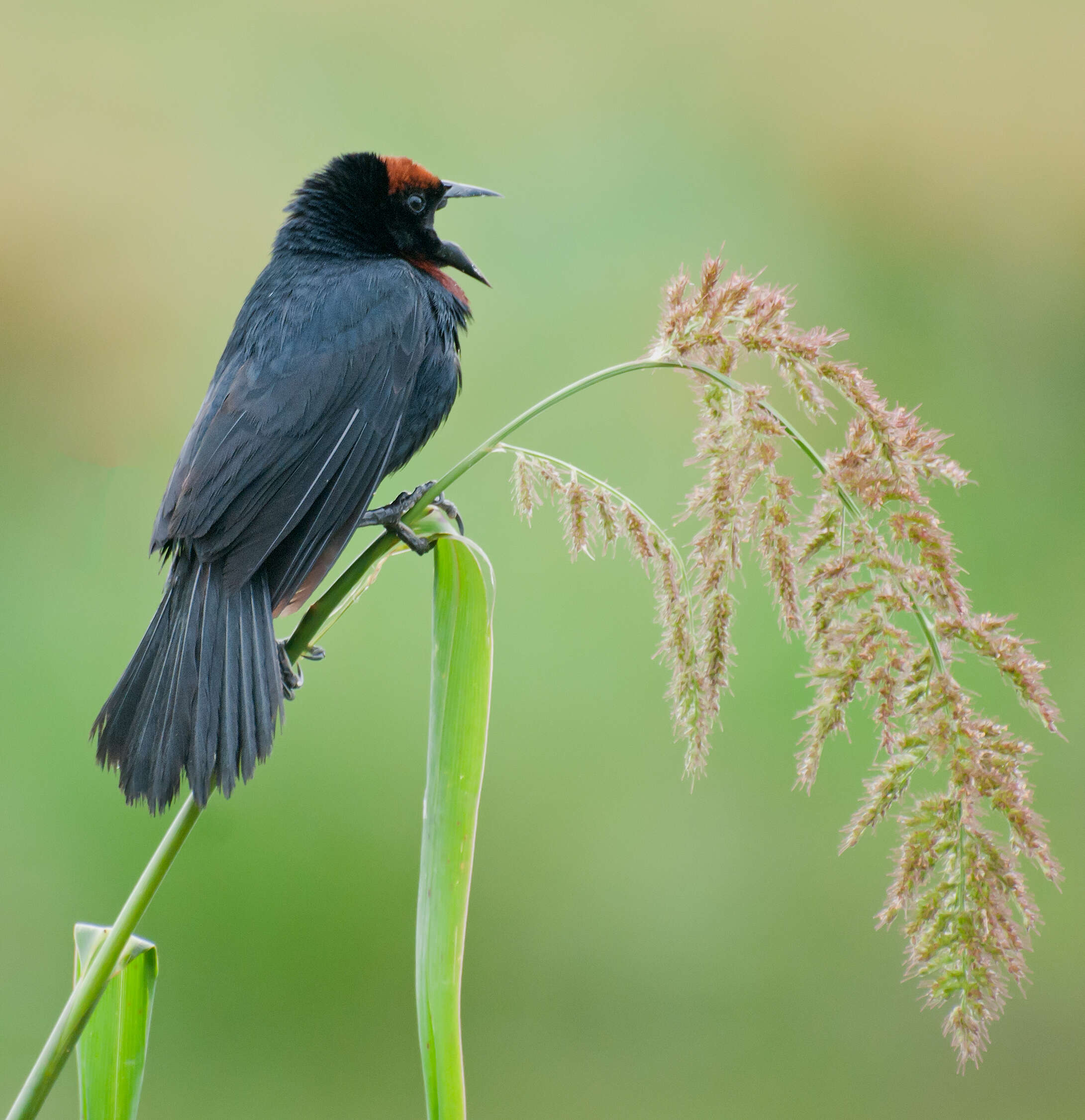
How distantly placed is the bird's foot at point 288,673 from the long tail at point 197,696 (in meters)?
0.02

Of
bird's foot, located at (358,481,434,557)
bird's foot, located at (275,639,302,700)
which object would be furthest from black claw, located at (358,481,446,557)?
bird's foot, located at (275,639,302,700)

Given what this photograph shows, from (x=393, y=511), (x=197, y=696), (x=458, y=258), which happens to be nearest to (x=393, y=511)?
(x=393, y=511)

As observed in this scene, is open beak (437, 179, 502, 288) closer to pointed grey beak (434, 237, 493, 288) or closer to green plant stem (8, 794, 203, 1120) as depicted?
pointed grey beak (434, 237, 493, 288)

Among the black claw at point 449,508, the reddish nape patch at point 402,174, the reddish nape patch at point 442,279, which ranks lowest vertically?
the black claw at point 449,508

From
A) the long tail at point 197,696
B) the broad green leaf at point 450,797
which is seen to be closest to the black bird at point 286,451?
the long tail at point 197,696

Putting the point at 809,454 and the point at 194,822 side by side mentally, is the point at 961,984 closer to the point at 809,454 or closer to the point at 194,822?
the point at 809,454

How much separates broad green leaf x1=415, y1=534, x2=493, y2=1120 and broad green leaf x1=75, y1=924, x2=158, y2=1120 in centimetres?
21

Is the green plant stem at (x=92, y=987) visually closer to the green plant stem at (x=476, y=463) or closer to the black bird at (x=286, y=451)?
the black bird at (x=286, y=451)

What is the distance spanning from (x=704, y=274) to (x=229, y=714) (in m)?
0.50

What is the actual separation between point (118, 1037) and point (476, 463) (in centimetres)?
50

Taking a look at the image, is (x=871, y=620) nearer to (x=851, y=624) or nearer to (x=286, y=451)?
(x=851, y=624)

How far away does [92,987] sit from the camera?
0.63 meters

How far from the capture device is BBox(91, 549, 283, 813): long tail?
0.77m

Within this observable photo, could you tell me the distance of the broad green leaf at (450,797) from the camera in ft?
2.25
